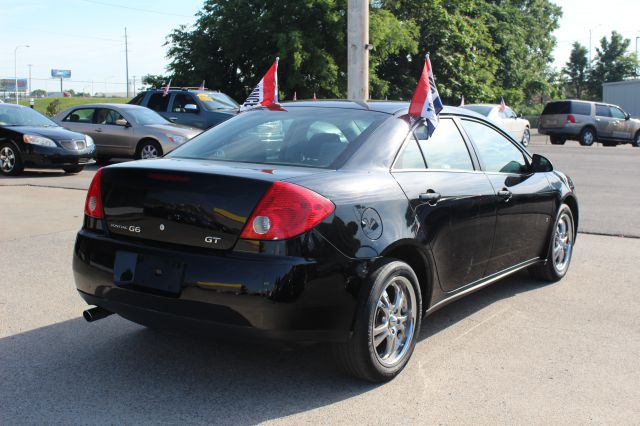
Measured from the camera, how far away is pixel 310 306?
346 cm

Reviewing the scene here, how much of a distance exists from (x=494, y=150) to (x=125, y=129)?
520 inches

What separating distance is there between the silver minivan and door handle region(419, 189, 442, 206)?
2710 centimetres

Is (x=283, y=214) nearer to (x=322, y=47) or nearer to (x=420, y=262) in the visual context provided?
(x=420, y=262)

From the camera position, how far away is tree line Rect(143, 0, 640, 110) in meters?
34.8

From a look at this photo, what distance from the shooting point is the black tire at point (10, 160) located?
48.6 feet

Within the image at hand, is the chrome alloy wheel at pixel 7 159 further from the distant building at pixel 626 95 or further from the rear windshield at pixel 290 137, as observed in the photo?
the distant building at pixel 626 95

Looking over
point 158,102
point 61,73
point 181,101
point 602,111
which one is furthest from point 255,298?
point 61,73

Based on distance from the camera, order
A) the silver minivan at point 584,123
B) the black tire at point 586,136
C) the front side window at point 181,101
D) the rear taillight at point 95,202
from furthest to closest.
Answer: the black tire at point 586,136 → the silver minivan at point 584,123 → the front side window at point 181,101 → the rear taillight at point 95,202

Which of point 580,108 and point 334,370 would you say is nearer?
point 334,370

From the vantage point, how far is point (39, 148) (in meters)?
14.7

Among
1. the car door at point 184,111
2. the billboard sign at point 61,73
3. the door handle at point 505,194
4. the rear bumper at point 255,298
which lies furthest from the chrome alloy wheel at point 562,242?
the billboard sign at point 61,73

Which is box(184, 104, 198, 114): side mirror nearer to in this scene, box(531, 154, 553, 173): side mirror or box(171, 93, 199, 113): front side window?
box(171, 93, 199, 113): front side window

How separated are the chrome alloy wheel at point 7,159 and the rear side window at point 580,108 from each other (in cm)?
2234

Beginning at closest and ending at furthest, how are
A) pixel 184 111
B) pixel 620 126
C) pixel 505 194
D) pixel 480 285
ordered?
pixel 480 285
pixel 505 194
pixel 184 111
pixel 620 126
